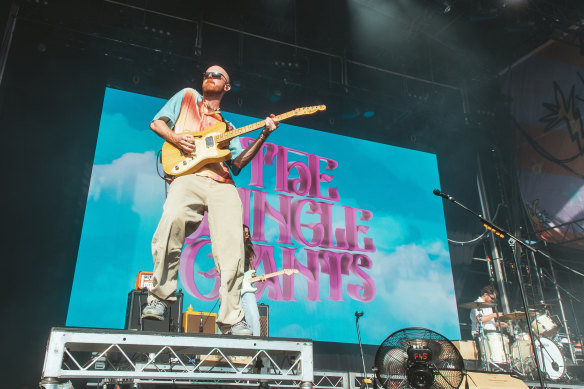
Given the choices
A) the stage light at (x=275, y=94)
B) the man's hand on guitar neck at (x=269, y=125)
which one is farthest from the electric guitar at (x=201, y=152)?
the stage light at (x=275, y=94)

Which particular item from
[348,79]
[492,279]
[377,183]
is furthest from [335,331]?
[348,79]

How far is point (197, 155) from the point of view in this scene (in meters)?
2.91

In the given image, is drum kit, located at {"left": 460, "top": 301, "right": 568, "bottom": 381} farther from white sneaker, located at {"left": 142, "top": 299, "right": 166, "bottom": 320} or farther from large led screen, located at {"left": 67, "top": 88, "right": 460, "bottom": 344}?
white sneaker, located at {"left": 142, "top": 299, "right": 166, "bottom": 320}

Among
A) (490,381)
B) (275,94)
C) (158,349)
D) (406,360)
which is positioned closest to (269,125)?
(158,349)

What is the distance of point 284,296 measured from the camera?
693cm

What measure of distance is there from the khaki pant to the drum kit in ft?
18.9

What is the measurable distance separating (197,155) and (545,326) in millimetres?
6908

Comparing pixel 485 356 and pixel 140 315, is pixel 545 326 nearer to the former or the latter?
pixel 485 356

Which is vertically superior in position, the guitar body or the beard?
the beard

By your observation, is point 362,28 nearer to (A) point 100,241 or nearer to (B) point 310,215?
(B) point 310,215

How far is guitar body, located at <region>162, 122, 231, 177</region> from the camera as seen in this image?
2902 mm

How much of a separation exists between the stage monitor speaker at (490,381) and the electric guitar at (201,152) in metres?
2.57

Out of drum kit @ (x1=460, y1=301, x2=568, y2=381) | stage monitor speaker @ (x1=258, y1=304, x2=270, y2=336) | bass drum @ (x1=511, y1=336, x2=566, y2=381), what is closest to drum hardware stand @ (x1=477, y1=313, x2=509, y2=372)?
drum kit @ (x1=460, y1=301, x2=568, y2=381)

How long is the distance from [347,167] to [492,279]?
3.38 metres
